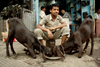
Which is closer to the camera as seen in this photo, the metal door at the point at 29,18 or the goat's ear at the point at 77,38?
the goat's ear at the point at 77,38

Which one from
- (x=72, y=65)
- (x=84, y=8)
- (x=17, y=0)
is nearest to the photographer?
(x=72, y=65)

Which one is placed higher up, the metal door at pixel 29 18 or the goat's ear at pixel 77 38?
the metal door at pixel 29 18

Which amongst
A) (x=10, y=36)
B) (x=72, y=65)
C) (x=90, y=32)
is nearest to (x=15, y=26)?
(x=10, y=36)

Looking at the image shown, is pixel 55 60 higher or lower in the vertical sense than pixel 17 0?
lower

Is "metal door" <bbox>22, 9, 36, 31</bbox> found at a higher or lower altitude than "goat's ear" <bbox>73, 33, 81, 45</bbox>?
higher

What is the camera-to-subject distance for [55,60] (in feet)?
7.77

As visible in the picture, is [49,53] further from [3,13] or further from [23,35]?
[3,13]

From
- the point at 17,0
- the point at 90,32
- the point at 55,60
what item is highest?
the point at 17,0

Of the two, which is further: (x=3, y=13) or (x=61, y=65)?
(x=3, y=13)

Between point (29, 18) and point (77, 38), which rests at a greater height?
point (29, 18)

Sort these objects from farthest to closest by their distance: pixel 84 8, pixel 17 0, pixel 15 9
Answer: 1. pixel 17 0
2. pixel 84 8
3. pixel 15 9

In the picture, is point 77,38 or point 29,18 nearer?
point 77,38

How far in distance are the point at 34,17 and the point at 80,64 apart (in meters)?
4.16

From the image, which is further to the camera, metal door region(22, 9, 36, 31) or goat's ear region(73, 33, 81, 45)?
metal door region(22, 9, 36, 31)
